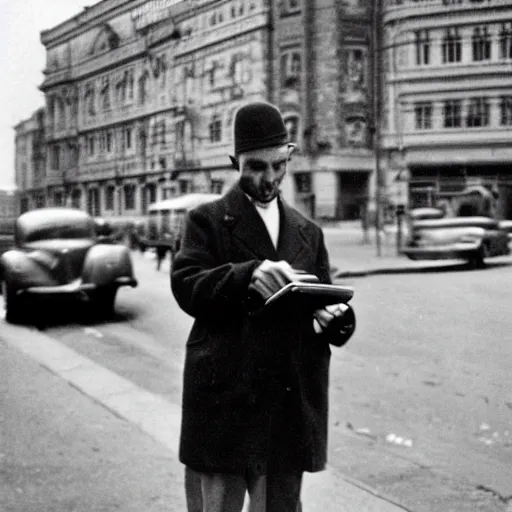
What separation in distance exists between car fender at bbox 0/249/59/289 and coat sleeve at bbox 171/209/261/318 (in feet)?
15.8

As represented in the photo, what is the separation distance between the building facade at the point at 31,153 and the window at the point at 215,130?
90 cm

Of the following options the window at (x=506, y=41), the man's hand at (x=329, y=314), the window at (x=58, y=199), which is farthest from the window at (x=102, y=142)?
the man's hand at (x=329, y=314)

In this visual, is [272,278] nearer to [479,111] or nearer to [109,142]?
[479,111]

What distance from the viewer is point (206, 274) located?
60.2 inches

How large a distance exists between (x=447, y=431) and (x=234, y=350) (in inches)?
83.1

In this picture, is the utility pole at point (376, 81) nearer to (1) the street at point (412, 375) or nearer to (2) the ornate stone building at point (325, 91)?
(2) the ornate stone building at point (325, 91)

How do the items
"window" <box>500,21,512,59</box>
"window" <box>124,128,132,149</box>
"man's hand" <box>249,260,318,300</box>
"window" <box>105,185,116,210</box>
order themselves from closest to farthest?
1. "man's hand" <box>249,260,318,300</box>
2. "window" <box>500,21,512,59</box>
3. "window" <box>124,128,132,149</box>
4. "window" <box>105,185,116,210</box>

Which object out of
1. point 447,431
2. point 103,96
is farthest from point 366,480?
point 103,96

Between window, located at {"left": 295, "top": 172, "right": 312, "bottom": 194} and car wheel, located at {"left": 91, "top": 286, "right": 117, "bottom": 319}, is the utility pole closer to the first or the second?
window, located at {"left": 295, "top": 172, "right": 312, "bottom": 194}

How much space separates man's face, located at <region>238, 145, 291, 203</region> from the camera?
1.56 m

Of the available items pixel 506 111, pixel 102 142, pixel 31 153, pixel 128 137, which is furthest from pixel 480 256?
pixel 31 153

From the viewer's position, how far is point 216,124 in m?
3.51

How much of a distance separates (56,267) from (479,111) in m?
3.91

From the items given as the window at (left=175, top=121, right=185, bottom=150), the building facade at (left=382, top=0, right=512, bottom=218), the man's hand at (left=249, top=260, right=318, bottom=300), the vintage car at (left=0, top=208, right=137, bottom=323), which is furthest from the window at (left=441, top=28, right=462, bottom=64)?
the vintage car at (left=0, top=208, right=137, bottom=323)
